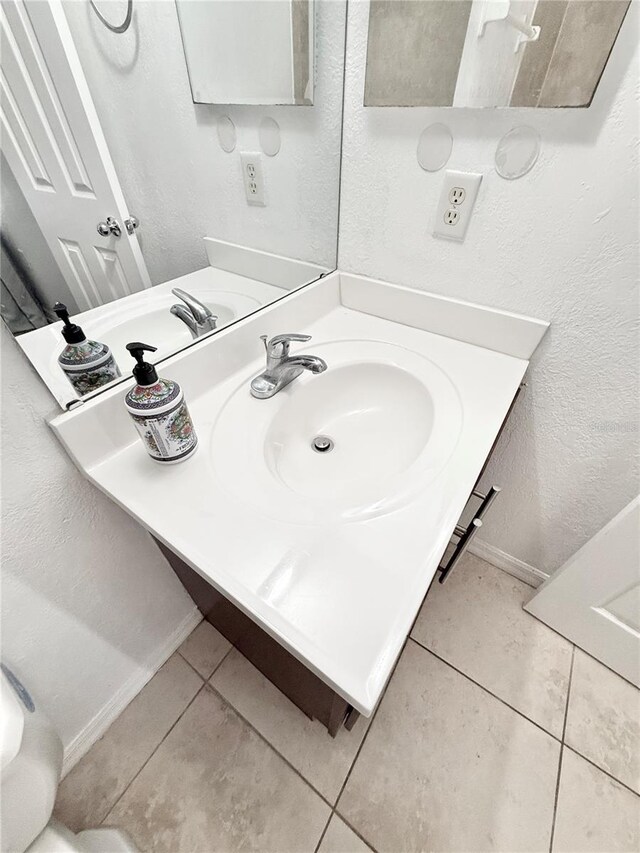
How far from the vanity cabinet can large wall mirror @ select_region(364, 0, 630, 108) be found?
966mm

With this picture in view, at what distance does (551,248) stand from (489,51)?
13.8 inches

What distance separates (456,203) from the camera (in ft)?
2.47

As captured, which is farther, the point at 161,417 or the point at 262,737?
the point at 262,737

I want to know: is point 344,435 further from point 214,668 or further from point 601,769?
point 601,769

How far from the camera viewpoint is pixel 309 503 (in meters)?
0.54

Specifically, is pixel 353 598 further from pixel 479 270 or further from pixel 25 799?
pixel 479 270

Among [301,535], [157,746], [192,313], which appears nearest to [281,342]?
[192,313]

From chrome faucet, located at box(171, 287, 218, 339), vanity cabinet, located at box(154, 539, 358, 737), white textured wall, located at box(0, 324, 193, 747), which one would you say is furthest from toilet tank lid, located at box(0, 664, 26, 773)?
chrome faucet, located at box(171, 287, 218, 339)

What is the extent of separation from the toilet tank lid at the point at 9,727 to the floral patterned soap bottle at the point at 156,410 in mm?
395

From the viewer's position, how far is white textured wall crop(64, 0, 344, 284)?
600 millimetres

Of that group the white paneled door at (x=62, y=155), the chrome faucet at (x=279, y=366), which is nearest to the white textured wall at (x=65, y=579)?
the white paneled door at (x=62, y=155)

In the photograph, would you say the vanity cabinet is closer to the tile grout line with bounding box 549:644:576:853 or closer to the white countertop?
the white countertop

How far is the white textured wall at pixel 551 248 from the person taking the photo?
0.62m

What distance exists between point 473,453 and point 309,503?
297 millimetres
